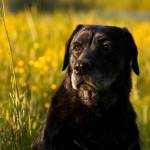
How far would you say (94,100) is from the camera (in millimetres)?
5020

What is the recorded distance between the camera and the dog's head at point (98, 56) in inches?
187

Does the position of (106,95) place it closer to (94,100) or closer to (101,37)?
(94,100)

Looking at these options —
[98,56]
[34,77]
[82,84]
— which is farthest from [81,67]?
[34,77]

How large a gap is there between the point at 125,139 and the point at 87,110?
426 millimetres

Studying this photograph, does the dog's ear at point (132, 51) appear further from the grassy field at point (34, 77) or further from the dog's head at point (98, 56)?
the grassy field at point (34, 77)

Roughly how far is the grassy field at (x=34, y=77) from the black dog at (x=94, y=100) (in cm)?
29

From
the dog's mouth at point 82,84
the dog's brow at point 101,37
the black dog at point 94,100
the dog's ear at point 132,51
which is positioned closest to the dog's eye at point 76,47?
the black dog at point 94,100

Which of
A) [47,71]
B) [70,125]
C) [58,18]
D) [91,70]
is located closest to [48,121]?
[70,125]

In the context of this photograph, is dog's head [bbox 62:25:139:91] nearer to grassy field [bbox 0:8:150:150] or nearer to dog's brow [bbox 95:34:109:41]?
dog's brow [bbox 95:34:109:41]

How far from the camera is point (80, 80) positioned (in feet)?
15.6

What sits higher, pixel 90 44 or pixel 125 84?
pixel 90 44

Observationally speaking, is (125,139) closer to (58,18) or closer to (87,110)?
(87,110)

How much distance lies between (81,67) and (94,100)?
0.48 m

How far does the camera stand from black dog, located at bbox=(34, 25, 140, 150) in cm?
480
